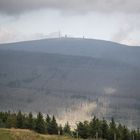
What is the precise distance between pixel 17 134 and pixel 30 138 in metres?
2.10

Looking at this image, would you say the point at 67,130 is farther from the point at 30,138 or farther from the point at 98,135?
the point at 30,138

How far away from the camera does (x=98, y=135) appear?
351ft

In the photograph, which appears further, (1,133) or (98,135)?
(98,135)

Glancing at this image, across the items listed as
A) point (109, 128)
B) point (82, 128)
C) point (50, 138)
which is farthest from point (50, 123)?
point (50, 138)

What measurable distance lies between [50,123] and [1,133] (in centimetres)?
4605

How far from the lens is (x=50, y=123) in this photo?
353ft

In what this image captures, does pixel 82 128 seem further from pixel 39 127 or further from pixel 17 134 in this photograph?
pixel 17 134

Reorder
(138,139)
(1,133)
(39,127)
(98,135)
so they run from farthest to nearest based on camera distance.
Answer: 1. (138,139)
2. (98,135)
3. (39,127)
4. (1,133)

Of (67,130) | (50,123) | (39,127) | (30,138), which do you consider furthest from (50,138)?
(67,130)

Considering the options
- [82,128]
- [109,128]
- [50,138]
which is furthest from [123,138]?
[50,138]

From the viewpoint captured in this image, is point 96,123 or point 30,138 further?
point 96,123

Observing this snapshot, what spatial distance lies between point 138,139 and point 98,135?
14295mm

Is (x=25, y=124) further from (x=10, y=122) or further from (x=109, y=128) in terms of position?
(x=109, y=128)

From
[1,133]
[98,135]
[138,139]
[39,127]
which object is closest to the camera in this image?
[1,133]
